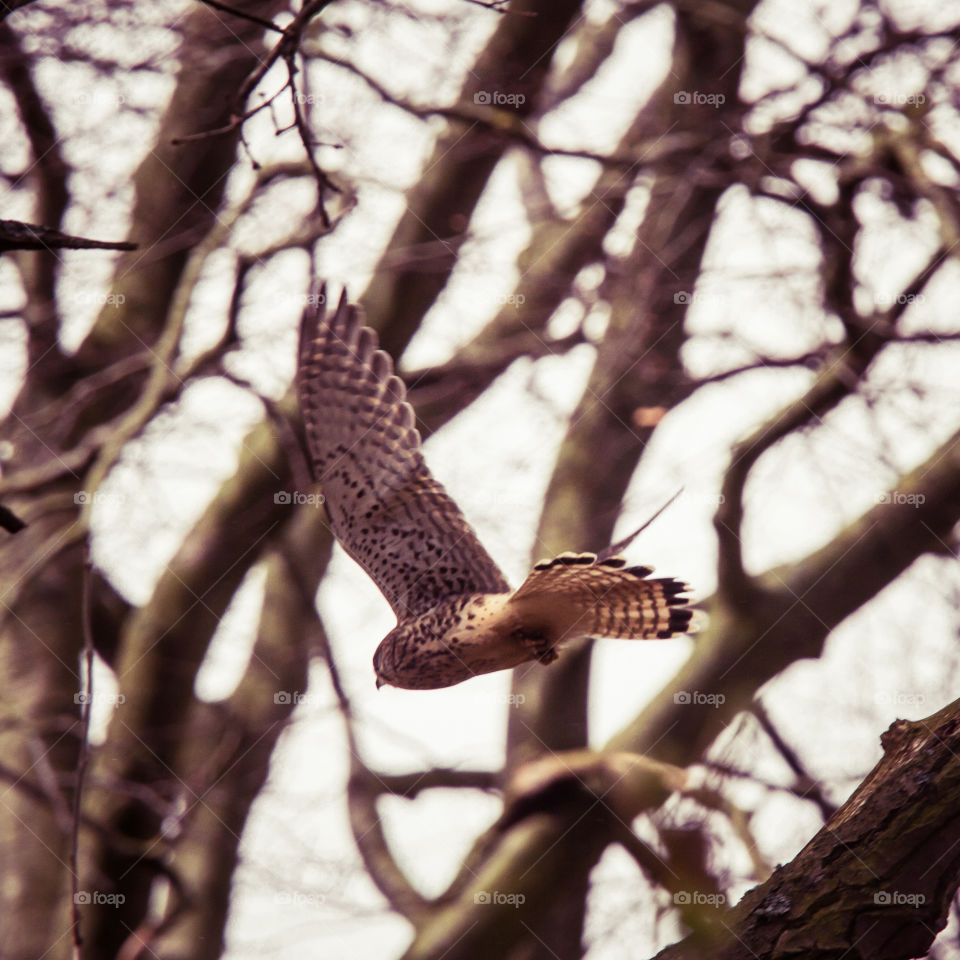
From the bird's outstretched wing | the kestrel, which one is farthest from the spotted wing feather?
the bird's outstretched wing

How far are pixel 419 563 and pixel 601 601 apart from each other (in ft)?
3.36

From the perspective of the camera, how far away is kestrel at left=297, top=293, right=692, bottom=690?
3883 millimetres

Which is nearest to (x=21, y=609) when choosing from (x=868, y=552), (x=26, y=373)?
(x=26, y=373)

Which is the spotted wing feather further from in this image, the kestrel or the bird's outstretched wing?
the bird's outstretched wing

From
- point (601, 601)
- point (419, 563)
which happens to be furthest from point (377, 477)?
point (601, 601)

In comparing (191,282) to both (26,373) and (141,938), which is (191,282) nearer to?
(26,373)

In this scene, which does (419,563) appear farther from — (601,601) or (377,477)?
(601,601)

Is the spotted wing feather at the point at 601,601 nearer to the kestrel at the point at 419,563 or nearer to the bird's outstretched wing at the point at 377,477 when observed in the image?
the kestrel at the point at 419,563

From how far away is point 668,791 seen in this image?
16.5 ft

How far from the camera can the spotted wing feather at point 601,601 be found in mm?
3627

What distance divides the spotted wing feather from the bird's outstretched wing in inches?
21.5

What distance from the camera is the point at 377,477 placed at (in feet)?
16.6

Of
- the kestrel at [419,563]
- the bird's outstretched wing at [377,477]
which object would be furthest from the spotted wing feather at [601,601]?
the bird's outstretched wing at [377,477]

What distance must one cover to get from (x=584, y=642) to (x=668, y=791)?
1129 mm
